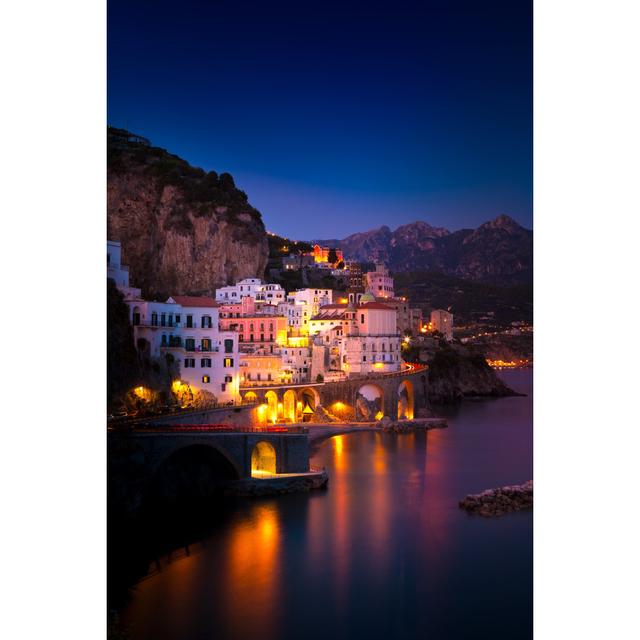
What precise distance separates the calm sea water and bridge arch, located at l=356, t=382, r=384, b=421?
658 centimetres

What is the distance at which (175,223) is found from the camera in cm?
2136

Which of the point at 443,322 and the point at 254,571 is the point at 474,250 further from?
the point at 443,322

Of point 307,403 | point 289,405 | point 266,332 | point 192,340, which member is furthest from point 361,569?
point 266,332

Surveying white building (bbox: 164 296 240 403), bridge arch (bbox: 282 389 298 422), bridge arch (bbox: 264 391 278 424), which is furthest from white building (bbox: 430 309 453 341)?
white building (bbox: 164 296 240 403)

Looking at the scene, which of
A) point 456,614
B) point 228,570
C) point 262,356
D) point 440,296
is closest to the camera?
point 456,614

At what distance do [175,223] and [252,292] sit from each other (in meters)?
3.38

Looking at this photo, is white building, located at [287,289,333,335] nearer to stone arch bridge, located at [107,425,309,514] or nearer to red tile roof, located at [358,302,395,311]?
red tile roof, located at [358,302,395,311]

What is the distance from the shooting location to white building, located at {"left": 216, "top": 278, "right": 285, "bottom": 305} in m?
22.3

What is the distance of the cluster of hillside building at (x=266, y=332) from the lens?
13344mm
